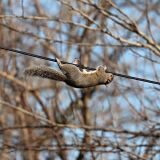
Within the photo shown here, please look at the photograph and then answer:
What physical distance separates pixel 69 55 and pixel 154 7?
167 centimetres

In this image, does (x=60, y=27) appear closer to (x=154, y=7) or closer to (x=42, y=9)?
(x=42, y=9)

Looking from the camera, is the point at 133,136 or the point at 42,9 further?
the point at 42,9

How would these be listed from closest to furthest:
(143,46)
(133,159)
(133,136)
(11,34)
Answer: (143,46) → (133,159) → (133,136) → (11,34)

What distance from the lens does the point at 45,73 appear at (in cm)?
360

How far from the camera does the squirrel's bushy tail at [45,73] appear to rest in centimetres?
352

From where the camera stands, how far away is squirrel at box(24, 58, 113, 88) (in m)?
3.50

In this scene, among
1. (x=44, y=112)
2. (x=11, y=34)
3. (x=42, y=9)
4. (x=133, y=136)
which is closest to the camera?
(x=133, y=136)

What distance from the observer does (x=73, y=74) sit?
350 centimetres

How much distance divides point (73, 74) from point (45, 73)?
8.0 inches

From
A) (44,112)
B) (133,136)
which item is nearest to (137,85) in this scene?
(133,136)

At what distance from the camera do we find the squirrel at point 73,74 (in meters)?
3.50

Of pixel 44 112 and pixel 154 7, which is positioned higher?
pixel 154 7

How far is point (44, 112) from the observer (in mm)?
8383

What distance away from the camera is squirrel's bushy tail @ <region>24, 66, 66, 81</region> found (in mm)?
3521
